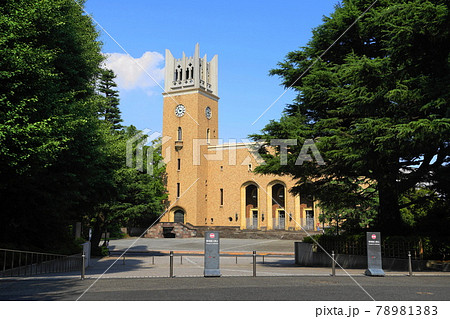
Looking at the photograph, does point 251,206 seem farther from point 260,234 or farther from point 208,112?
point 208,112

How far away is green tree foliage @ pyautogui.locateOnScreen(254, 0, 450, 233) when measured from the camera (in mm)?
13492

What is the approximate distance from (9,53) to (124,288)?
6365 millimetres

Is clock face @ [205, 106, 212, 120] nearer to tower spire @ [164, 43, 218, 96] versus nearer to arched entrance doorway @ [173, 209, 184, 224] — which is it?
tower spire @ [164, 43, 218, 96]

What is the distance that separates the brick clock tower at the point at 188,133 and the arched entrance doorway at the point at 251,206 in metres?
5.74

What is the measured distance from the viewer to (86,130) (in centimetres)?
1407

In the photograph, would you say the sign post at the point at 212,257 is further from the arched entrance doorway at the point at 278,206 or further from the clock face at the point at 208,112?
the clock face at the point at 208,112

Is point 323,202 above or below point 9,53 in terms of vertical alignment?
below

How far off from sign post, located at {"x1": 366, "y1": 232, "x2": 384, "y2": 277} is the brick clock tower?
42.4 meters

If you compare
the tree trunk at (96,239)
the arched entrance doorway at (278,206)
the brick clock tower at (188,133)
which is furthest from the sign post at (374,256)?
the brick clock tower at (188,133)

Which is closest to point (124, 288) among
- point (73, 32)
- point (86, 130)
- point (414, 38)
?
point (86, 130)

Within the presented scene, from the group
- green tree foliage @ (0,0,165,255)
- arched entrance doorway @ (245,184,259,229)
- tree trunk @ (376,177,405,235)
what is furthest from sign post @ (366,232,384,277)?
arched entrance doorway @ (245,184,259,229)

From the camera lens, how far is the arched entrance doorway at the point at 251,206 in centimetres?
5544

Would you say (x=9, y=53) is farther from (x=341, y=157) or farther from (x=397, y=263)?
(x=397, y=263)

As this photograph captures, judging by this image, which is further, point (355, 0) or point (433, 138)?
point (355, 0)
